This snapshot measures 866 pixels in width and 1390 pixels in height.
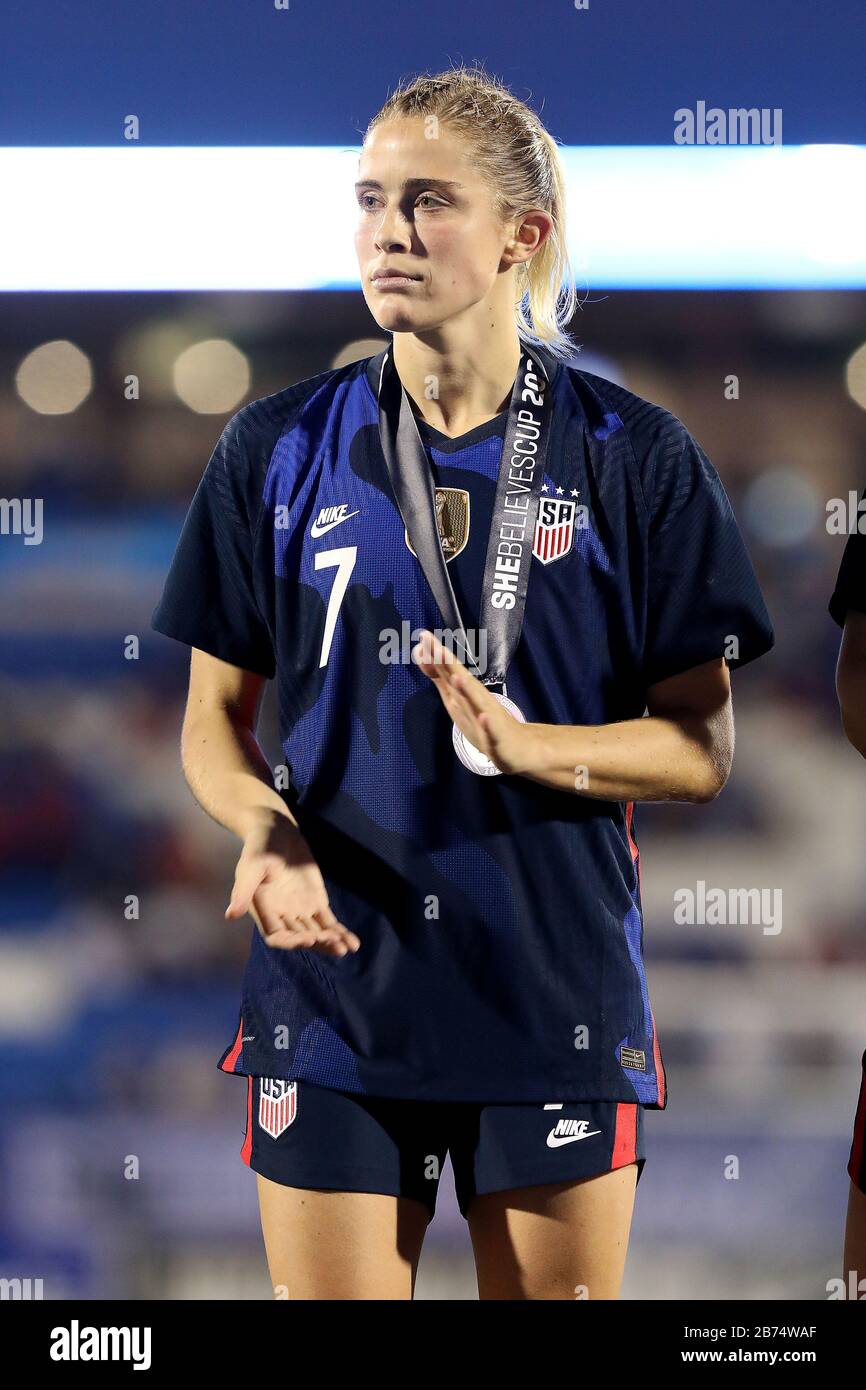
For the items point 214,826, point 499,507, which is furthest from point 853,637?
point 214,826

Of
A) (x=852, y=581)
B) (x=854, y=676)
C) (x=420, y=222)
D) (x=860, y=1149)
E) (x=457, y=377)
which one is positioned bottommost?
(x=860, y=1149)

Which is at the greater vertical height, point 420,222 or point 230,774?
point 420,222

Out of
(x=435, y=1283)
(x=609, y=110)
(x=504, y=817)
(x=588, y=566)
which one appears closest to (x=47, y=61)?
(x=609, y=110)

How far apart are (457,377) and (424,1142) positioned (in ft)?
2.93

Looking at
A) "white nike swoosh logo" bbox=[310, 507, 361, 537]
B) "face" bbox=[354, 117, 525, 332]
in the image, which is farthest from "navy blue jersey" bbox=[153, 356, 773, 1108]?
"face" bbox=[354, 117, 525, 332]

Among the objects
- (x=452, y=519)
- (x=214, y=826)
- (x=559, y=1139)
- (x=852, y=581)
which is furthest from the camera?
(x=214, y=826)

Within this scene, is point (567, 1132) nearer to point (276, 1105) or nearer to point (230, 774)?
point (276, 1105)

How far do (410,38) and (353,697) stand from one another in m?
1.12

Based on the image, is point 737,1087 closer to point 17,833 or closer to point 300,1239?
point 300,1239

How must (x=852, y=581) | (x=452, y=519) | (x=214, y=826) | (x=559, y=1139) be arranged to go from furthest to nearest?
(x=214, y=826)
(x=852, y=581)
(x=452, y=519)
(x=559, y=1139)

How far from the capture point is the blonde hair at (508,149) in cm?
149

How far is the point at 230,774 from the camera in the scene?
154 cm

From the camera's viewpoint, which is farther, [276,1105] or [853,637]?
[853,637]

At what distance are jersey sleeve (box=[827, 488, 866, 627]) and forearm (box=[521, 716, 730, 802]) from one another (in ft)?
0.92
